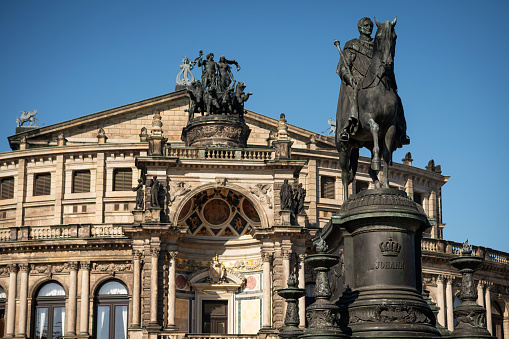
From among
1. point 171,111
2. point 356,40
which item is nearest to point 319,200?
point 171,111

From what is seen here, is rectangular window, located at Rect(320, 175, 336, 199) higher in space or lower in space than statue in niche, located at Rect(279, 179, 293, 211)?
higher

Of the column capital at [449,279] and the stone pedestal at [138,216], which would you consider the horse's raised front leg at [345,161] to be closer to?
the stone pedestal at [138,216]

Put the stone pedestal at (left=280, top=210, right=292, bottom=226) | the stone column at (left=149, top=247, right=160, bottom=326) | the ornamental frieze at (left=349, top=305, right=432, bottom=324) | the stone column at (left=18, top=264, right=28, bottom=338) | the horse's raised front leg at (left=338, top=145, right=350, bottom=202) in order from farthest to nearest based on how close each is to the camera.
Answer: the stone column at (left=18, top=264, right=28, bottom=338), the stone pedestal at (left=280, top=210, right=292, bottom=226), the stone column at (left=149, top=247, right=160, bottom=326), the horse's raised front leg at (left=338, top=145, right=350, bottom=202), the ornamental frieze at (left=349, top=305, right=432, bottom=324)

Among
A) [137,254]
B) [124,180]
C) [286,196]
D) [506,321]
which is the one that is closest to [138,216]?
[137,254]

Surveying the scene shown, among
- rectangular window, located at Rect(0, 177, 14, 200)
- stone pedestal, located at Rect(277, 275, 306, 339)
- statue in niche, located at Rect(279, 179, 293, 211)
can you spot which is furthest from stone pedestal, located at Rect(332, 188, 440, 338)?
rectangular window, located at Rect(0, 177, 14, 200)

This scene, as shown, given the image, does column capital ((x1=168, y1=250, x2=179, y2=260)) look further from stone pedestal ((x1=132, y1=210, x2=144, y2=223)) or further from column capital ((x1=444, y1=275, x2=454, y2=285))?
column capital ((x1=444, y1=275, x2=454, y2=285))

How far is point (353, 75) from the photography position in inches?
736

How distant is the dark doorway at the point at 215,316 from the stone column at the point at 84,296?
10810 mm

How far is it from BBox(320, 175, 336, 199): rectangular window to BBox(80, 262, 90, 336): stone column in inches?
777

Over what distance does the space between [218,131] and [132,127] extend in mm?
20355

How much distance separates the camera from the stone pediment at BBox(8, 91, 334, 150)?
72.4m

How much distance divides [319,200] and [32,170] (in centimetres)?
2302

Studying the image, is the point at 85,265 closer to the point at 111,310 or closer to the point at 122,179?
the point at 111,310

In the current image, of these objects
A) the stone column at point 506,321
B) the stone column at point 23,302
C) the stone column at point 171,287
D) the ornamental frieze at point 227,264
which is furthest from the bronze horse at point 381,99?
the stone column at point 506,321
